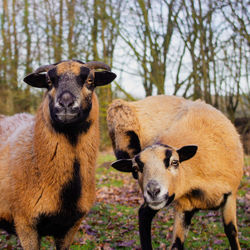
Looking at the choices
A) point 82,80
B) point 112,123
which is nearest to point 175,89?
point 112,123

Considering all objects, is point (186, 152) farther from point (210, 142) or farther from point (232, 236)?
point (232, 236)

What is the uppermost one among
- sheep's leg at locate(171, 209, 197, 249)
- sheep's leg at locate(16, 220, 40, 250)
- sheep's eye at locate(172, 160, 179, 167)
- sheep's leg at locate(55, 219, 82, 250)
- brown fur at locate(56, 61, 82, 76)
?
brown fur at locate(56, 61, 82, 76)

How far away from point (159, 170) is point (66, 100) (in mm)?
1489

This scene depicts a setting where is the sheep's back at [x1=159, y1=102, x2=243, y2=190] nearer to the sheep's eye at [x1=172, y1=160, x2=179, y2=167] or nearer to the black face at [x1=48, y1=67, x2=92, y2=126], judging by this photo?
the sheep's eye at [x1=172, y1=160, x2=179, y2=167]

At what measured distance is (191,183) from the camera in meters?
4.63

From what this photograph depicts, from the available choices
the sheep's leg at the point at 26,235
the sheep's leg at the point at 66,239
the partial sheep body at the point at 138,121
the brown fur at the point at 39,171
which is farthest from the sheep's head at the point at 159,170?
the partial sheep body at the point at 138,121

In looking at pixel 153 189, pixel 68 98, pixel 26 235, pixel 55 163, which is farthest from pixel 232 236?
pixel 68 98

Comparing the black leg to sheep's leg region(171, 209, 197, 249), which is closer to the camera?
the black leg

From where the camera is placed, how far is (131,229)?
6031 millimetres

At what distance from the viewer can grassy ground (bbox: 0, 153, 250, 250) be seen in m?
5.20

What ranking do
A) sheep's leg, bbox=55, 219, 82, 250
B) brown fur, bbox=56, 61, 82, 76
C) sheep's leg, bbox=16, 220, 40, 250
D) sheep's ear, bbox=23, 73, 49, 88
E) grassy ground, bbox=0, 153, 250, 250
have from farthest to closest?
grassy ground, bbox=0, 153, 250, 250 → sheep's ear, bbox=23, 73, 49, 88 → sheep's leg, bbox=55, 219, 82, 250 → brown fur, bbox=56, 61, 82, 76 → sheep's leg, bbox=16, 220, 40, 250

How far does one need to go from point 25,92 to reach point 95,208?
1443cm

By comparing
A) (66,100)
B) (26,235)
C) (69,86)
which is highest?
(69,86)

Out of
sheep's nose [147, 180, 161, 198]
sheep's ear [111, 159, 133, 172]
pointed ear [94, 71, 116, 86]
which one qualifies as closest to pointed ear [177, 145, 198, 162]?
sheep's ear [111, 159, 133, 172]
